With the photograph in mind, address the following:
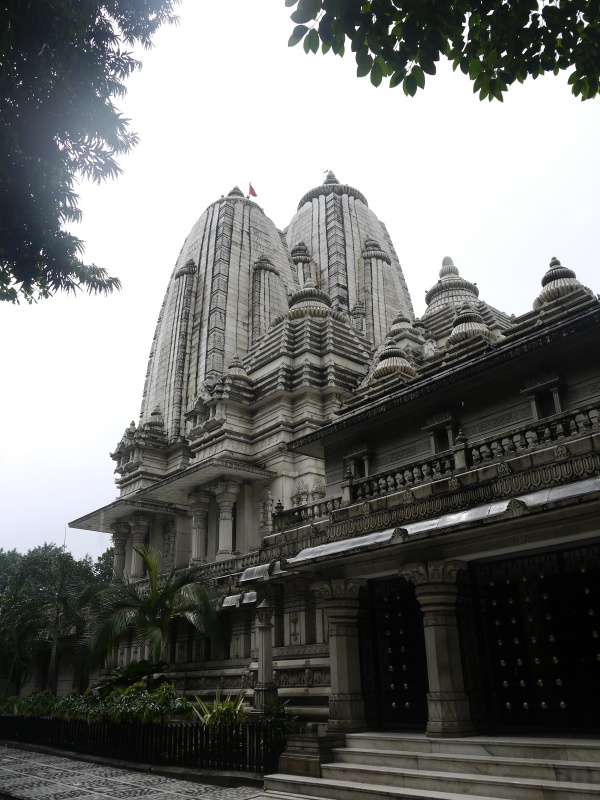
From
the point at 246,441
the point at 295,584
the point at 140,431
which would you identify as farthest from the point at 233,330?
the point at 295,584

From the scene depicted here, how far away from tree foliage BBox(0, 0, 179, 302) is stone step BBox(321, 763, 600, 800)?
35.4ft

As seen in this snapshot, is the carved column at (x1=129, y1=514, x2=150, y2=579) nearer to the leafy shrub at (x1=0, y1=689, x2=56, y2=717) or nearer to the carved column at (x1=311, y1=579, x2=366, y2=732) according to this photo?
the leafy shrub at (x1=0, y1=689, x2=56, y2=717)

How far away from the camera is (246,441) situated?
106ft

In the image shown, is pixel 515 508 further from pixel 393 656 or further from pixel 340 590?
pixel 393 656

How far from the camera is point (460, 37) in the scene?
7152 mm

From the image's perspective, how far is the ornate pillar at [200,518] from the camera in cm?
3128

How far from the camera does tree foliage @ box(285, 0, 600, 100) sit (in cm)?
680

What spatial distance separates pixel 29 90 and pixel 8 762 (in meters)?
15.3

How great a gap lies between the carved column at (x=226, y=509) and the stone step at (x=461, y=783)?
17.7 meters

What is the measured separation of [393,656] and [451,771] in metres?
3.37

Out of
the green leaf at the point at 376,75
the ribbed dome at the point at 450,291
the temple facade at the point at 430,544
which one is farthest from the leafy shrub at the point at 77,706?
the ribbed dome at the point at 450,291

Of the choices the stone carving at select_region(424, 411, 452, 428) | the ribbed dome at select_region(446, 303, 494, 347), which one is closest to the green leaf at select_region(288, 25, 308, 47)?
the stone carving at select_region(424, 411, 452, 428)

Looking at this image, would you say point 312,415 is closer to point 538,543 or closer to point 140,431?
point 140,431

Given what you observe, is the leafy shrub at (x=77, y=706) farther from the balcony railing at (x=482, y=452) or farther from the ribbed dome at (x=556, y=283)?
the ribbed dome at (x=556, y=283)
